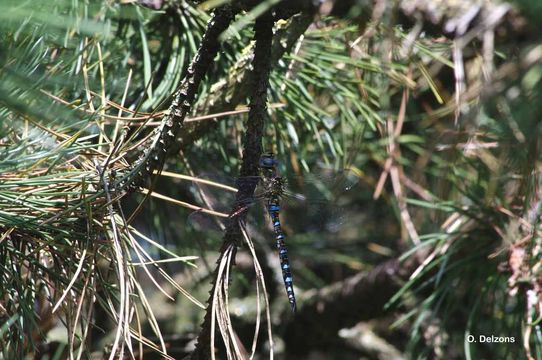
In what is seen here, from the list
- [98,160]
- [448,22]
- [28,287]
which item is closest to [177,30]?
[98,160]

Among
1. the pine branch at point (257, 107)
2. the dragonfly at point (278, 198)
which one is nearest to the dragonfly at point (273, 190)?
the dragonfly at point (278, 198)

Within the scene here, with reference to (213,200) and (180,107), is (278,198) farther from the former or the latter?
(180,107)

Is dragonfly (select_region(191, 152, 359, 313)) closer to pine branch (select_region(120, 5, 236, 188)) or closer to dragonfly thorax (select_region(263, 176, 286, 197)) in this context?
dragonfly thorax (select_region(263, 176, 286, 197))

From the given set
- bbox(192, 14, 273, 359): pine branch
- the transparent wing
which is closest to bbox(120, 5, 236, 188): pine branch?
bbox(192, 14, 273, 359): pine branch

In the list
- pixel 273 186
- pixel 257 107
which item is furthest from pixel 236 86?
pixel 257 107

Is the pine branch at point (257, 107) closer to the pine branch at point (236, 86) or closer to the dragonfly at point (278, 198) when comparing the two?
the dragonfly at point (278, 198)

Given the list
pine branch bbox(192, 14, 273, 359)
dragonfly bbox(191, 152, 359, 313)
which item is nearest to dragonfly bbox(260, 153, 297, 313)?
dragonfly bbox(191, 152, 359, 313)

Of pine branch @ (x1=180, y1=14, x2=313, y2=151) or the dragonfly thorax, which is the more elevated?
pine branch @ (x1=180, y1=14, x2=313, y2=151)

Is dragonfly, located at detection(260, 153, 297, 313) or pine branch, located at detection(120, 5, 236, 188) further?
Result: dragonfly, located at detection(260, 153, 297, 313)
